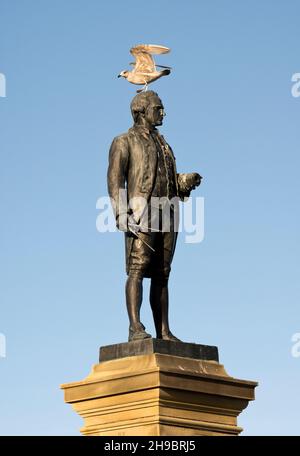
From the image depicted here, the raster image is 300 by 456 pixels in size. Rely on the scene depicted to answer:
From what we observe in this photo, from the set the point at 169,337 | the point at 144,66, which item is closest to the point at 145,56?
the point at 144,66

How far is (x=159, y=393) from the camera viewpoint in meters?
15.0

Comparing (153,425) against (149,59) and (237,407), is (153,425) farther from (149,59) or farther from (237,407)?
(149,59)

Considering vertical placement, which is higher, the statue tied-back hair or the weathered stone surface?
the statue tied-back hair

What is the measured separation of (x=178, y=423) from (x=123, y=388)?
→ 69cm

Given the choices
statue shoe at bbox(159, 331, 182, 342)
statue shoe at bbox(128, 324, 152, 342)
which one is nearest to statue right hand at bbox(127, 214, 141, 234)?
statue shoe at bbox(128, 324, 152, 342)

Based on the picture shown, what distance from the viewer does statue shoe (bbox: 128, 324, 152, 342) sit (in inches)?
613

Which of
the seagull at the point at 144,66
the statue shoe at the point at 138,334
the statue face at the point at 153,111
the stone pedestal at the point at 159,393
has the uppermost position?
the seagull at the point at 144,66

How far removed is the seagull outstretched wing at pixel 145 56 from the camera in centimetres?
1692

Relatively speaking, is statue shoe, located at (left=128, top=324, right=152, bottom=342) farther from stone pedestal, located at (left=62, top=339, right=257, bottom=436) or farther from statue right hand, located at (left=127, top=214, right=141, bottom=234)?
statue right hand, located at (left=127, top=214, right=141, bottom=234)

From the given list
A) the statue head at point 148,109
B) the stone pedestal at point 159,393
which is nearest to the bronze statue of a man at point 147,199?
the statue head at point 148,109

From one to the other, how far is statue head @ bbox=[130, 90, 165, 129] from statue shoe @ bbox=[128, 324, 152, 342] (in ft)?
8.03

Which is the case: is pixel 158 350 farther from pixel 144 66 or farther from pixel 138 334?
pixel 144 66

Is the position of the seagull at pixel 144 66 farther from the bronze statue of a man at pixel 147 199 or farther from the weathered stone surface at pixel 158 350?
the weathered stone surface at pixel 158 350
